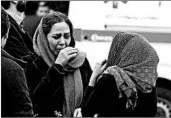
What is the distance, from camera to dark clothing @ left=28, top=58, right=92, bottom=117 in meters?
2.95

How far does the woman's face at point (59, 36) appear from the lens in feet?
10.6

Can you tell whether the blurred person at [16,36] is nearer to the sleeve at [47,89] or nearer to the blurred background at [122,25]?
the sleeve at [47,89]

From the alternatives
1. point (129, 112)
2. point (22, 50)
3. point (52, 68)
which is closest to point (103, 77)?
point (129, 112)

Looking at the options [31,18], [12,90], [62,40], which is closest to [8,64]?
[12,90]

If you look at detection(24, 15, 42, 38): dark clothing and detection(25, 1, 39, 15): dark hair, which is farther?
detection(25, 1, 39, 15): dark hair

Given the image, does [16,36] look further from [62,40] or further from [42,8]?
[42,8]

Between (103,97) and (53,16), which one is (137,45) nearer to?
(103,97)

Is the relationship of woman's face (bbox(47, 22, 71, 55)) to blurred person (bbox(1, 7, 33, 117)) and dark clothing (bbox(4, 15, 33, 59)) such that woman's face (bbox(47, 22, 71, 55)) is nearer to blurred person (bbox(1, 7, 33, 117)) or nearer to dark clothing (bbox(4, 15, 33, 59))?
dark clothing (bbox(4, 15, 33, 59))

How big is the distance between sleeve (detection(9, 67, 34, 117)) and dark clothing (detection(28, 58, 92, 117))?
615 mm

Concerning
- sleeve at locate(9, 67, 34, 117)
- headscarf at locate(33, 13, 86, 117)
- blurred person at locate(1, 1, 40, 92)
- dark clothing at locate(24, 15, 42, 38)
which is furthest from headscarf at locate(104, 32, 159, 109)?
dark clothing at locate(24, 15, 42, 38)

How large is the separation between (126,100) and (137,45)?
35cm

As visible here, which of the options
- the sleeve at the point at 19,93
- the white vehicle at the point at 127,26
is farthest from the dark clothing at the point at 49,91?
the white vehicle at the point at 127,26

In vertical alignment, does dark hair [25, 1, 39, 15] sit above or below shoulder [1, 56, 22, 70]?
below

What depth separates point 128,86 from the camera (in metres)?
2.37
